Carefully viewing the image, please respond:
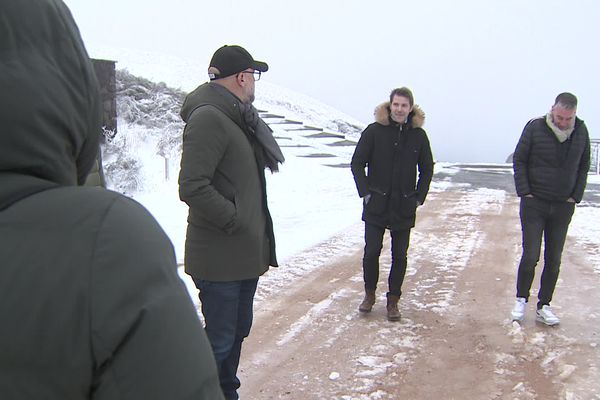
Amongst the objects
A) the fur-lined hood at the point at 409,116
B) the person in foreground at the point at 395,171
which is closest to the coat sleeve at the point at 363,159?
the person in foreground at the point at 395,171

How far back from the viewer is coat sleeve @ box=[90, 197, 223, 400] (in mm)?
961

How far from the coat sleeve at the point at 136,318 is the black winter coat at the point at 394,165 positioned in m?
4.37

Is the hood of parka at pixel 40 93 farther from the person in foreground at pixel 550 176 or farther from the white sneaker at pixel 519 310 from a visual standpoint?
the white sneaker at pixel 519 310

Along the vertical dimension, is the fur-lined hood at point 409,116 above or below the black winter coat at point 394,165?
above

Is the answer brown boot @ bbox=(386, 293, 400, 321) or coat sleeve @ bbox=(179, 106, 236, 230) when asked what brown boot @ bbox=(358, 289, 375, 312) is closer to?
brown boot @ bbox=(386, 293, 400, 321)

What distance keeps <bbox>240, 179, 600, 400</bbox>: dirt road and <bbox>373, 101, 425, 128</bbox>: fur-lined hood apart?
1800 millimetres

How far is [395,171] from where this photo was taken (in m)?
5.25

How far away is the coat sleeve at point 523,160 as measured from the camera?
17.1ft

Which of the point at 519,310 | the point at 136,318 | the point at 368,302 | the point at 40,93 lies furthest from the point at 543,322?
the point at 40,93

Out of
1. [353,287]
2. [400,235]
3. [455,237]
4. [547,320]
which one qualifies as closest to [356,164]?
[400,235]

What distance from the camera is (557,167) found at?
16.8ft

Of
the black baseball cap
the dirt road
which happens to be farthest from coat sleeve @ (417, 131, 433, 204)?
the black baseball cap

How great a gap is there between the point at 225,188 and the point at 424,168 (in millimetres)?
2661

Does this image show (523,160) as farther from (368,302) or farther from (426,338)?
(368,302)
